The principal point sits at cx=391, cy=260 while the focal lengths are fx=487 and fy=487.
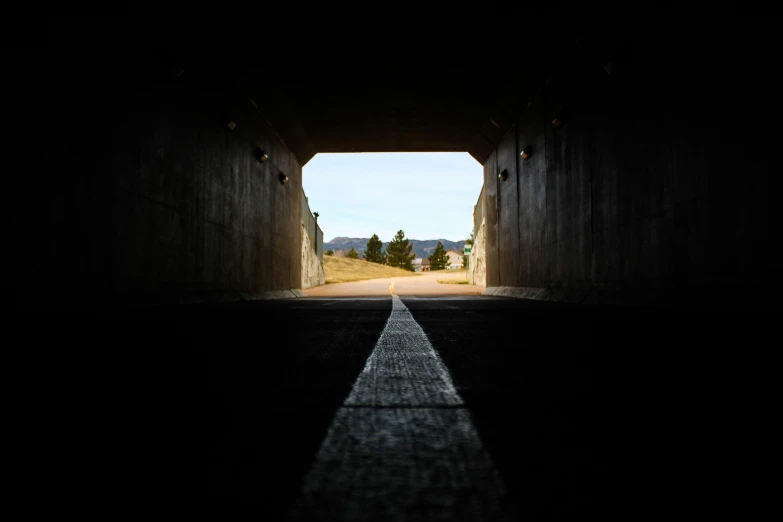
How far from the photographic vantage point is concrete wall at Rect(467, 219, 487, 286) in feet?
97.2

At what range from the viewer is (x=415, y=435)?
1.17 m

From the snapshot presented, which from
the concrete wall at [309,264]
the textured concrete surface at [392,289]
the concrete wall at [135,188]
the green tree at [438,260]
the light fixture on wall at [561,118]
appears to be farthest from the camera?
the green tree at [438,260]

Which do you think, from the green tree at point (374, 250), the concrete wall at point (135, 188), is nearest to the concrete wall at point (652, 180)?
the concrete wall at point (135, 188)

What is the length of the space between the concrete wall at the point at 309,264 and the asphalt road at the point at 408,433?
88.3 feet

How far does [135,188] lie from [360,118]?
32.3 ft

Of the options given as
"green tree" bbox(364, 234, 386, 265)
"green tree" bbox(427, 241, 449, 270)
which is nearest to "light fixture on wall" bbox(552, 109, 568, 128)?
"green tree" bbox(364, 234, 386, 265)

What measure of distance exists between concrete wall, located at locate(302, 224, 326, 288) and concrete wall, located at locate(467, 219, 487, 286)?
35.1 feet

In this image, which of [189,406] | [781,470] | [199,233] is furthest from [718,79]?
[199,233]

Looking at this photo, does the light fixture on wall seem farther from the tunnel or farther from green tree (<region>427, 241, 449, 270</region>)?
green tree (<region>427, 241, 449, 270</region>)

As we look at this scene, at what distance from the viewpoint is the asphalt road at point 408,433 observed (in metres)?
0.82

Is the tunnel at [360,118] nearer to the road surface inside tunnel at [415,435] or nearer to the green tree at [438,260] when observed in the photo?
the road surface inside tunnel at [415,435]

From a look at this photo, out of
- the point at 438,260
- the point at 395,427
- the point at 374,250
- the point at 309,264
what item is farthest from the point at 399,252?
the point at 395,427

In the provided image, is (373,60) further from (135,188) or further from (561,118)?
(135,188)

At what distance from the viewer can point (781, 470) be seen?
0.97 metres
